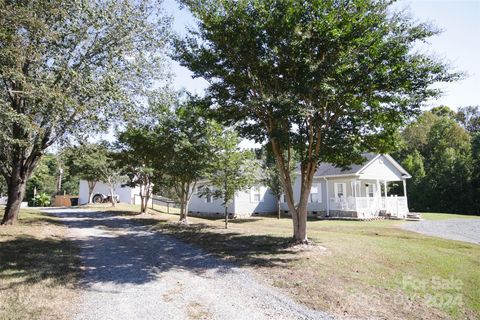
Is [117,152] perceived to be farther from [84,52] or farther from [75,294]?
[75,294]

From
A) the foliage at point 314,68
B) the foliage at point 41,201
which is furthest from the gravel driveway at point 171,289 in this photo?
the foliage at point 41,201

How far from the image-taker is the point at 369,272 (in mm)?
8305

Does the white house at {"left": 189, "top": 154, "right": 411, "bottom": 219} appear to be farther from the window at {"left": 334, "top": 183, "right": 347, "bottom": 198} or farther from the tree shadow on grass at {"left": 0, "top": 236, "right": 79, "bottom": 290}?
the tree shadow on grass at {"left": 0, "top": 236, "right": 79, "bottom": 290}

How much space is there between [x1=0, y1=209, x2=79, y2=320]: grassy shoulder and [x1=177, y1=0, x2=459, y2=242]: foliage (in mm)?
6730

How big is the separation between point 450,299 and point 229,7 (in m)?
9.10

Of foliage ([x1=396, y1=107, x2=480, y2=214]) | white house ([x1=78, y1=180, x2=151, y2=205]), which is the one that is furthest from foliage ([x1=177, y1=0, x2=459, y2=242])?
white house ([x1=78, y1=180, x2=151, y2=205])

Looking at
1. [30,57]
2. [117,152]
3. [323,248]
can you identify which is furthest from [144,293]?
[117,152]

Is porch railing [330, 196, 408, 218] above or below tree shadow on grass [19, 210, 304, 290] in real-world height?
above

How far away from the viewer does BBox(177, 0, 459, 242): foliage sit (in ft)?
30.3

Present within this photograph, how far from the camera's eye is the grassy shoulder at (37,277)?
18.8 feet

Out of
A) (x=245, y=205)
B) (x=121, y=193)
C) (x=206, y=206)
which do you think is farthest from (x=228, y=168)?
(x=121, y=193)

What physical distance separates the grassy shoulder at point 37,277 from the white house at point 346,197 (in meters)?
13.8

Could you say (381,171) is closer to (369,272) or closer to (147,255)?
(369,272)

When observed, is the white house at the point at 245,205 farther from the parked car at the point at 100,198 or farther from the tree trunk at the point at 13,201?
the parked car at the point at 100,198
